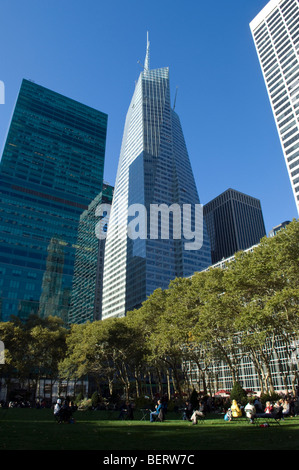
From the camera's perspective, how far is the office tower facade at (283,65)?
98675 millimetres

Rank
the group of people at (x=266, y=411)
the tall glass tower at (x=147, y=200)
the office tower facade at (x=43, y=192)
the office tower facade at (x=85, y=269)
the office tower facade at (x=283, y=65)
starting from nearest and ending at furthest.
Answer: the group of people at (x=266, y=411)
the office tower facade at (x=43, y=192)
the office tower facade at (x=283, y=65)
the office tower facade at (x=85, y=269)
the tall glass tower at (x=147, y=200)

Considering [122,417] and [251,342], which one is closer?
[122,417]

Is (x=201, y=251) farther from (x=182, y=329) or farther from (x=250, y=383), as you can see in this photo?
(x=182, y=329)

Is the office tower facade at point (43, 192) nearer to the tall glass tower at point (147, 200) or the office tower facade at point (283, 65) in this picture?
the tall glass tower at point (147, 200)

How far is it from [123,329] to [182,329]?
11.7 meters

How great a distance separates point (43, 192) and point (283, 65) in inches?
3721

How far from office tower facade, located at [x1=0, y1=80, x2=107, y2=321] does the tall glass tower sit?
107ft

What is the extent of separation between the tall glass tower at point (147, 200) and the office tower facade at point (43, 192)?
32.5 metres

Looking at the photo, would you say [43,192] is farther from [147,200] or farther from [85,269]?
[147,200]

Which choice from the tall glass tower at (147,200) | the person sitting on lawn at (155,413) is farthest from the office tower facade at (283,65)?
the person sitting on lawn at (155,413)

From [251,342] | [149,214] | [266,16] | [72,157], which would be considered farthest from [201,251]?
[251,342]

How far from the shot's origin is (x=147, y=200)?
14625cm

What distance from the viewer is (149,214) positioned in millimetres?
142250

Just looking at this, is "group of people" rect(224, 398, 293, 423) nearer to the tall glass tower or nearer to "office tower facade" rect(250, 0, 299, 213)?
"office tower facade" rect(250, 0, 299, 213)
